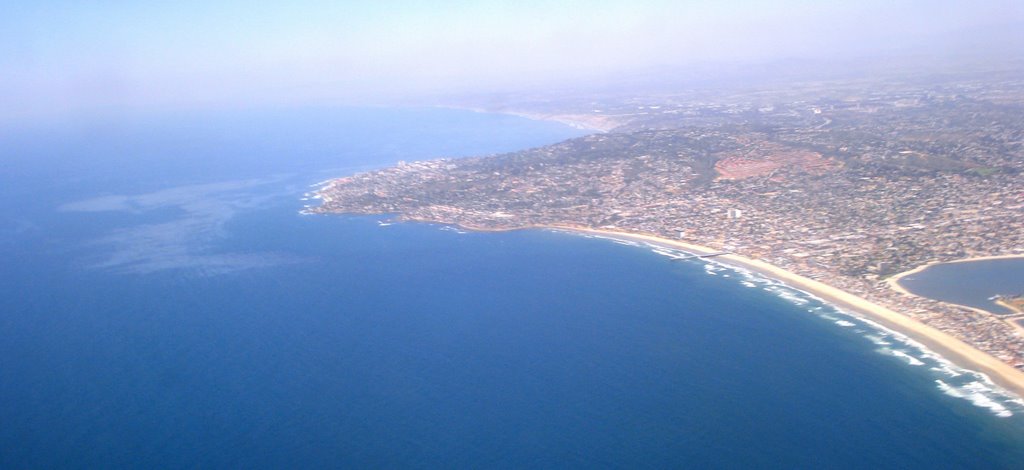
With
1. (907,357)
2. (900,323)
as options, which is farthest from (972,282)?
(907,357)

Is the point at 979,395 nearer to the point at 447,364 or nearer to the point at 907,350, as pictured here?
the point at 907,350

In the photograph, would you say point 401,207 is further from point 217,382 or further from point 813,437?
point 813,437

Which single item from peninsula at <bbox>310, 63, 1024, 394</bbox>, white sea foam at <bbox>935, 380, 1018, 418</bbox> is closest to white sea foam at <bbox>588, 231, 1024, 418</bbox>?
white sea foam at <bbox>935, 380, 1018, 418</bbox>

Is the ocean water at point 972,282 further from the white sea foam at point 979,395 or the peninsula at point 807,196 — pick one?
the white sea foam at point 979,395

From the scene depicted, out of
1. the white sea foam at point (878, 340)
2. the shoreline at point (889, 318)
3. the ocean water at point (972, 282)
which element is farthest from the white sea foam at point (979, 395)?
the ocean water at point (972, 282)

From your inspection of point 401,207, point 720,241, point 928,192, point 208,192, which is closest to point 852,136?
point 928,192

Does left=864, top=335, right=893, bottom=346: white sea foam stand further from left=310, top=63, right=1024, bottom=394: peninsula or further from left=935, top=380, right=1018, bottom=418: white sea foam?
left=935, top=380, right=1018, bottom=418: white sea foam
